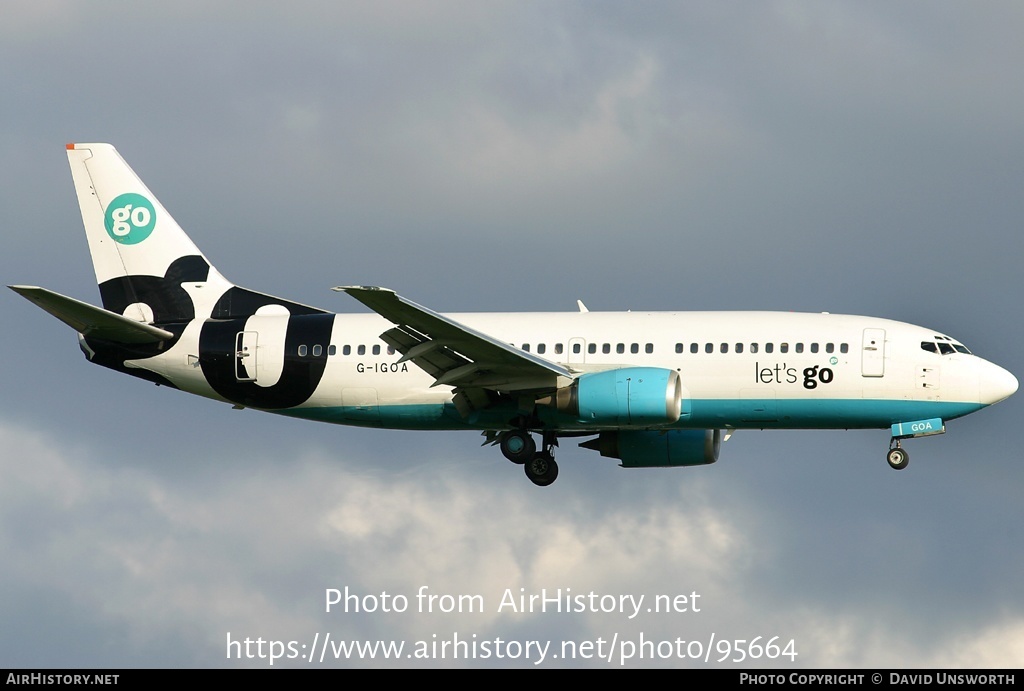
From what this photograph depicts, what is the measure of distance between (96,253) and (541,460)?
1689 cm

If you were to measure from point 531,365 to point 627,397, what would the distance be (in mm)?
2992

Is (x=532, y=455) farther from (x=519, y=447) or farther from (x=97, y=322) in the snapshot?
(x=97, y=322)

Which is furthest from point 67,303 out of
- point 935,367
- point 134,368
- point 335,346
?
point 935,367

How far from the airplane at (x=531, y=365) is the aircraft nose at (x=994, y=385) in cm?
4

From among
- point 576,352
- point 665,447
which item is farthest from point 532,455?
point 665,447

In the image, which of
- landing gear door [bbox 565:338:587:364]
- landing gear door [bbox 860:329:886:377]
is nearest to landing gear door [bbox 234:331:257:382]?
landing gear door [bbox 565:338:587:364]

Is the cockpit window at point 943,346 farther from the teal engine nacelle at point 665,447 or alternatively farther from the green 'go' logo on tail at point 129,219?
the green 'go' logo on tail at point 129,219

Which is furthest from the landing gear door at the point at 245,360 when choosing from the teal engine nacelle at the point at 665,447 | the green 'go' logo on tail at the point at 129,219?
the teal engine nacelle at the point at 665,447

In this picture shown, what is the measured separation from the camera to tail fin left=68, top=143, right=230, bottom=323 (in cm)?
5584

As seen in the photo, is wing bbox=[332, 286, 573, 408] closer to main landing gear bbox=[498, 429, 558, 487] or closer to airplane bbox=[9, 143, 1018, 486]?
airplane bbox=[9, 143, 1018, 486]

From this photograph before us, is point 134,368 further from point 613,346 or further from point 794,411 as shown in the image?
point 794,411

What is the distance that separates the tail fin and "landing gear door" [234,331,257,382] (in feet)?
8.67
